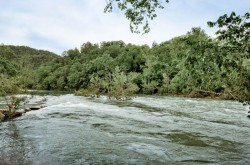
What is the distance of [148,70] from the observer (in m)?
85.6

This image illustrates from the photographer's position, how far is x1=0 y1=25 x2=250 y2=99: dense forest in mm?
7273

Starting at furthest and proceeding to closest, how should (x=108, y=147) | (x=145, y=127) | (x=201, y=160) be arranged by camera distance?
(x=145, y=127) < (x=108, y=147) < (x=201, y=160)

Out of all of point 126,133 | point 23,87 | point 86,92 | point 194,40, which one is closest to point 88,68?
point 86,92

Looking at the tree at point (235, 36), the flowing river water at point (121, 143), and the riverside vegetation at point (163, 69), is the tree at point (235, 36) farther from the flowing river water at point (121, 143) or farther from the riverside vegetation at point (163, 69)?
the flowing river water at point (121, 143)

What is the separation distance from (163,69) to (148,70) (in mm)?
5354

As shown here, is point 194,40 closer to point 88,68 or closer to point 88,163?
point 88,163

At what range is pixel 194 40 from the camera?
7328mm

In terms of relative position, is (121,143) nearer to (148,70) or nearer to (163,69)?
(163,69)

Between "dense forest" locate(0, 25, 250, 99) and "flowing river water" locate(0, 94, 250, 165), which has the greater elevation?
Answer: "dense forest" locate(0, 25, 250, 99)

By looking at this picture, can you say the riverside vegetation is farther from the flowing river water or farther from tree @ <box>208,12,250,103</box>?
the flowing river water

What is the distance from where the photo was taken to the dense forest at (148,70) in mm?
7273

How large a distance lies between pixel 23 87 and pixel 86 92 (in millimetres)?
36558

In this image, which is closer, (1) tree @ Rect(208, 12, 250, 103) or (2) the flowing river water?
(1) tree @ Rect(208, 12, 250, 103)

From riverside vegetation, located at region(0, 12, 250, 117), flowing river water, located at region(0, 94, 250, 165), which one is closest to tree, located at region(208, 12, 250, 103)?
riverside vegetation, located at region(0, 12, 250, 117)
